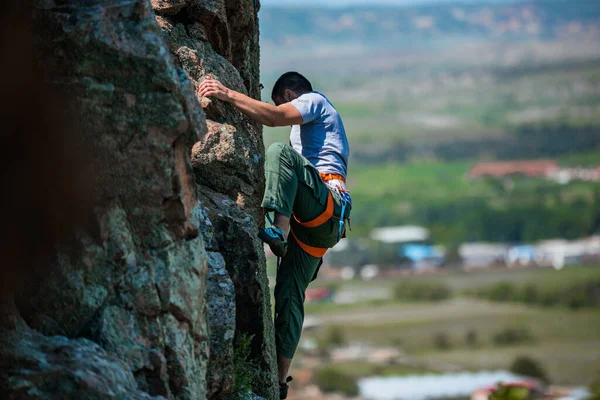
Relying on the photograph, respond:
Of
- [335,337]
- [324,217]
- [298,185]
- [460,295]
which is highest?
[460,295]

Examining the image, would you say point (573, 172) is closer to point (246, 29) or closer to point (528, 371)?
point (528, 371)

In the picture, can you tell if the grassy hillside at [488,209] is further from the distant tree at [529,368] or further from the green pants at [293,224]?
the green pants at [293,224]

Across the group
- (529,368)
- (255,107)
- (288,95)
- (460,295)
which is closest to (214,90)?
(255,107)

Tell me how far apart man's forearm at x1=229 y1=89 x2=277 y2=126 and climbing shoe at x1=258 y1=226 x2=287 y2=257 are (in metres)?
1.04

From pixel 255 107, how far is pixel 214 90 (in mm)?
375

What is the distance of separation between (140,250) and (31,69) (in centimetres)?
136

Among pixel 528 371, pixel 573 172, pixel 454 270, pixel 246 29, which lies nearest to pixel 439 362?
pixel 528 371

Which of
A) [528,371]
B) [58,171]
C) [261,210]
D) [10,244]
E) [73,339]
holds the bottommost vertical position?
[73,339]

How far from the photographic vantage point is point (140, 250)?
7.23 meters

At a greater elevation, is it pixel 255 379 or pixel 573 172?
pixel 573 172

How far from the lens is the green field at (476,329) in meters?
90.4

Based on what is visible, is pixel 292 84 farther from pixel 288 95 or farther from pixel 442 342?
pixel 442 342

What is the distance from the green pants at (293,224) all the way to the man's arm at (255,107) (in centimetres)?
48

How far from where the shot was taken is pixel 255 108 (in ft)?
30.3
